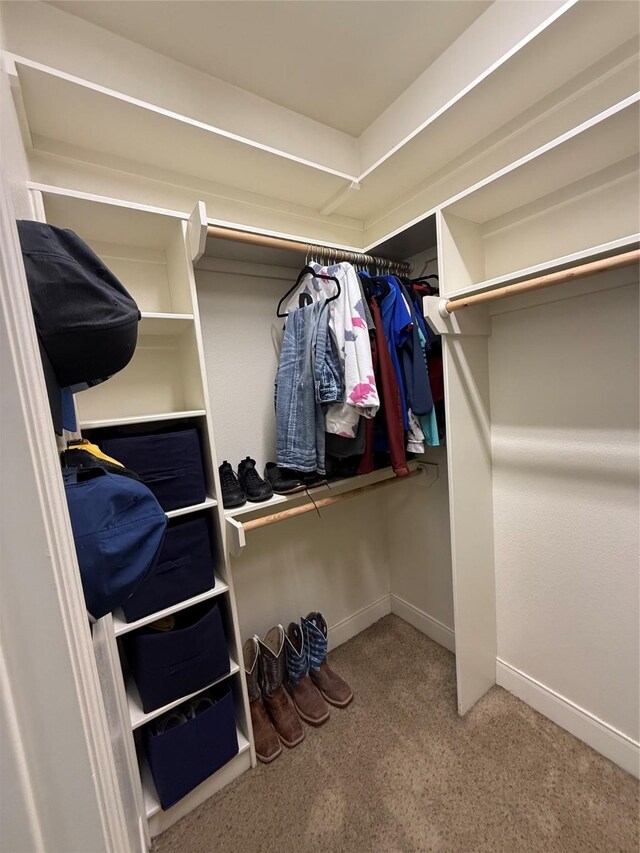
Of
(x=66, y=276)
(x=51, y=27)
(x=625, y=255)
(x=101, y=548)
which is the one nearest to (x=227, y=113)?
(x=51, y=27)

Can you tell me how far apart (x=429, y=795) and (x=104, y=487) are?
156 cm

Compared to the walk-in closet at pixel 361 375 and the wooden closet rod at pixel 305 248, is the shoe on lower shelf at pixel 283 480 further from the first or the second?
the wooden closet rod at pixel 305 248

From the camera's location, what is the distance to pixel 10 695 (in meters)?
0.30

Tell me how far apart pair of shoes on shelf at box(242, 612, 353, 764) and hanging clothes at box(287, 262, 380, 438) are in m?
1.07

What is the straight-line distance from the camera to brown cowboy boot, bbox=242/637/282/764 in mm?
1415

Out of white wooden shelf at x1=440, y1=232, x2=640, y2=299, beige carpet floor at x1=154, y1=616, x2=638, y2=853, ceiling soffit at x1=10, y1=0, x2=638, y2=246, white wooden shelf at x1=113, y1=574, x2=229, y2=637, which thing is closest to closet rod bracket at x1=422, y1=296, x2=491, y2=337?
white wooden shelf at x1=440, y1=232, x2=640, y2=299

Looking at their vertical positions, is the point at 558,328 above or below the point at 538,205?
below

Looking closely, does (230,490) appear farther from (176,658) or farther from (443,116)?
(443,116)

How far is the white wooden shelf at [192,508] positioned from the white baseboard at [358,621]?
1.20 metres

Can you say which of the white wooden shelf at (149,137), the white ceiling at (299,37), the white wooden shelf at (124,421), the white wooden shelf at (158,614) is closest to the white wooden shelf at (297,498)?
the white wooden shelf at (158,614)

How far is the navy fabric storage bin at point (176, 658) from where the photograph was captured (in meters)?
1.16

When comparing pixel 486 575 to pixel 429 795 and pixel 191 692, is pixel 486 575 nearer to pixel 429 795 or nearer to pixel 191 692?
pixel 429 795

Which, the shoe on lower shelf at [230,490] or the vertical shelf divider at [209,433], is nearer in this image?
the vertical shelf divider at [209,433]

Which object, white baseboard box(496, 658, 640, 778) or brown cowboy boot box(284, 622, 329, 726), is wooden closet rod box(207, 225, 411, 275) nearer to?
brown cowboy boot box(284, 622, 329, 726)
